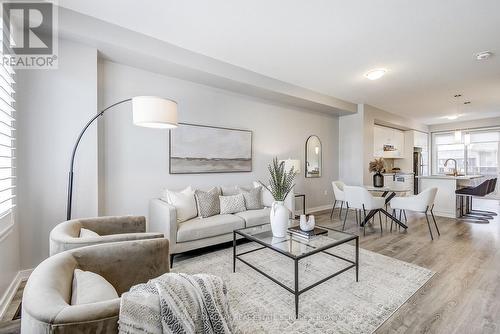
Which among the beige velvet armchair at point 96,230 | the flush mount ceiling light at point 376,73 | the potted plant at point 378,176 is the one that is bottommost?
the beige velvet armchair at point 96,230

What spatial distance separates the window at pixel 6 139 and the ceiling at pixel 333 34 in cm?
96

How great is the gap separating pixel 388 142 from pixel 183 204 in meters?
6.78

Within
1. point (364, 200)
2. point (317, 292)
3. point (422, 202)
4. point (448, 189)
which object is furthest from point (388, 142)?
point (317, 292)

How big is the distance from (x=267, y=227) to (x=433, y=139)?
9.24 metres

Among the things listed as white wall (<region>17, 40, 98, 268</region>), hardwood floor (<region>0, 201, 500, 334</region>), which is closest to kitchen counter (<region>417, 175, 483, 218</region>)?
hardwood floor (<region>0, 201, 500, 334</region>)

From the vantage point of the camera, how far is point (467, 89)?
4.60 m

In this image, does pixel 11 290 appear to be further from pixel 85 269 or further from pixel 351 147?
pixel 351 147

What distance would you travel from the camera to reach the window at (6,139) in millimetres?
1940

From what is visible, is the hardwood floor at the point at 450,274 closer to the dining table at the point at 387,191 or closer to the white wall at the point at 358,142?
the dining table at the point at 387,191

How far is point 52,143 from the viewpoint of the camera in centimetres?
249

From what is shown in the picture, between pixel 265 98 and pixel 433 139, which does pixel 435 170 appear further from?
pixel 265 98

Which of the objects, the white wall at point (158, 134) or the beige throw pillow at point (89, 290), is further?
the white wall at point (158, 134)

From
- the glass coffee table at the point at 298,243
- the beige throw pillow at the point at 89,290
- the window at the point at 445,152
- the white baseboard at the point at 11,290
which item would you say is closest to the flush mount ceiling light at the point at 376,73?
the glass coffee table at the point at 298,243

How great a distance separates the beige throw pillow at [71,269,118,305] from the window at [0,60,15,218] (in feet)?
4.56
